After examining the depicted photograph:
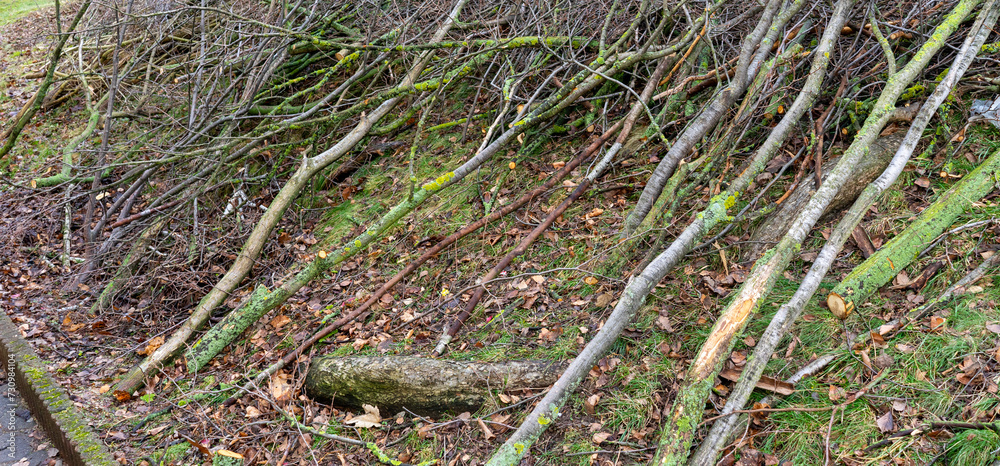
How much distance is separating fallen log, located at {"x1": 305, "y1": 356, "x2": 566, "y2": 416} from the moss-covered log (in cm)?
158

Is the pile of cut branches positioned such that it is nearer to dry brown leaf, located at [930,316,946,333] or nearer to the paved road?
dry brown leaf, located at [930,316,946,333]

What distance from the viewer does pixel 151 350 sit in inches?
182

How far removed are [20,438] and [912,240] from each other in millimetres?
5986

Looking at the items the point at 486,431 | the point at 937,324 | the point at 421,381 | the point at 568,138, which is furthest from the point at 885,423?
the point at 568,138

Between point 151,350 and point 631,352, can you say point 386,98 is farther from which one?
point 631,352

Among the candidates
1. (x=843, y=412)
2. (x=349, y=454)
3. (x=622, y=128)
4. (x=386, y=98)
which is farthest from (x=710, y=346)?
(x=386, y=98)

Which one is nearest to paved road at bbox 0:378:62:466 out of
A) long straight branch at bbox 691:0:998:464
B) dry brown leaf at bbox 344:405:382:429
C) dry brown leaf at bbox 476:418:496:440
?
dry brown leaf at bbox 344:405:382:429

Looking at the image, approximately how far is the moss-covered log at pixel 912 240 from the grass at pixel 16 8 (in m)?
15.9

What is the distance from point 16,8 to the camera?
13039 millimetres

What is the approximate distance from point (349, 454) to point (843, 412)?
2.65m

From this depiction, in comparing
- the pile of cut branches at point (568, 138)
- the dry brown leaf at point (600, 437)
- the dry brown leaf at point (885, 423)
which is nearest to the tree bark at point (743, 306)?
the pile of cut branches at point (568, 138)

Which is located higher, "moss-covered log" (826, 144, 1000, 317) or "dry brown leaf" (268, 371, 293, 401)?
"moss-covered log" (826, 144, 1000, 317)

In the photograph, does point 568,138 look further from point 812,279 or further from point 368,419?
point 368,419

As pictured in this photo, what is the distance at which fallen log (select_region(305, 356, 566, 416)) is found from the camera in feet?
10.9
